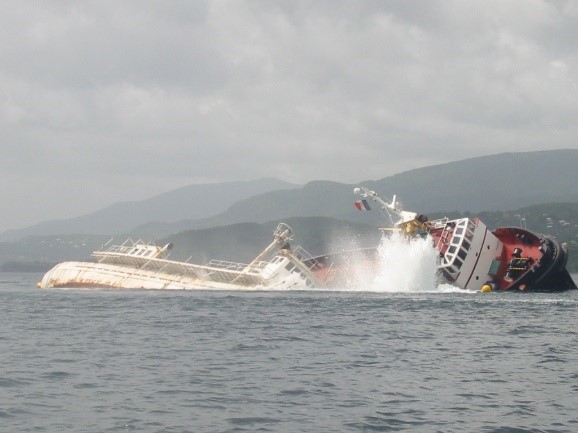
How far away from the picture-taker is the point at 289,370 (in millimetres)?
34219

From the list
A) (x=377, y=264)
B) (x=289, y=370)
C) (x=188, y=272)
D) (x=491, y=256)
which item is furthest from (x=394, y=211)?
(x=289, y=370)

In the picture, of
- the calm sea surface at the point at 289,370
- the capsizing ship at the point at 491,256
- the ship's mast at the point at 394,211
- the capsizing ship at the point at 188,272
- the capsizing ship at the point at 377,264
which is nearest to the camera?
the calm sea surface at the point at 289,370

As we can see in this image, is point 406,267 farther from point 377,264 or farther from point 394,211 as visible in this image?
point 377,264

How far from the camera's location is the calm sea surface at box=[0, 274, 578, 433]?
1026 inches

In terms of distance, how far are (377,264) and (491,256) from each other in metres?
13.6

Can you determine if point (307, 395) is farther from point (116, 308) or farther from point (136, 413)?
point (116, 308)

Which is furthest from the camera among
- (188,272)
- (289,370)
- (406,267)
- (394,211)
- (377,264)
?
(377,264)

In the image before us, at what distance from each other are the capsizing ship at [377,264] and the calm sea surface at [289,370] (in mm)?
20665

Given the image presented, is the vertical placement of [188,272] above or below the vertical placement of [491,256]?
below

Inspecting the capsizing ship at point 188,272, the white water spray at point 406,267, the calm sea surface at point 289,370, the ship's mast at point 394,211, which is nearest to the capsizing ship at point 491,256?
the ship's mast at point 394,211

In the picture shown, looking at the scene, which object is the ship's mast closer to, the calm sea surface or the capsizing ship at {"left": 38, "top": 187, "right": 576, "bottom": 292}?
the capsizing ship at {"left": 38, "top": 187, "right": 576, "bottom": 292}

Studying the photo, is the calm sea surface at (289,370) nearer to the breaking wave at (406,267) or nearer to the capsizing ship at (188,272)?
the breaking wave at (406,267)

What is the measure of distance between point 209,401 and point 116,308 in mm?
34726

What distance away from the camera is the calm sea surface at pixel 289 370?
2606cm
